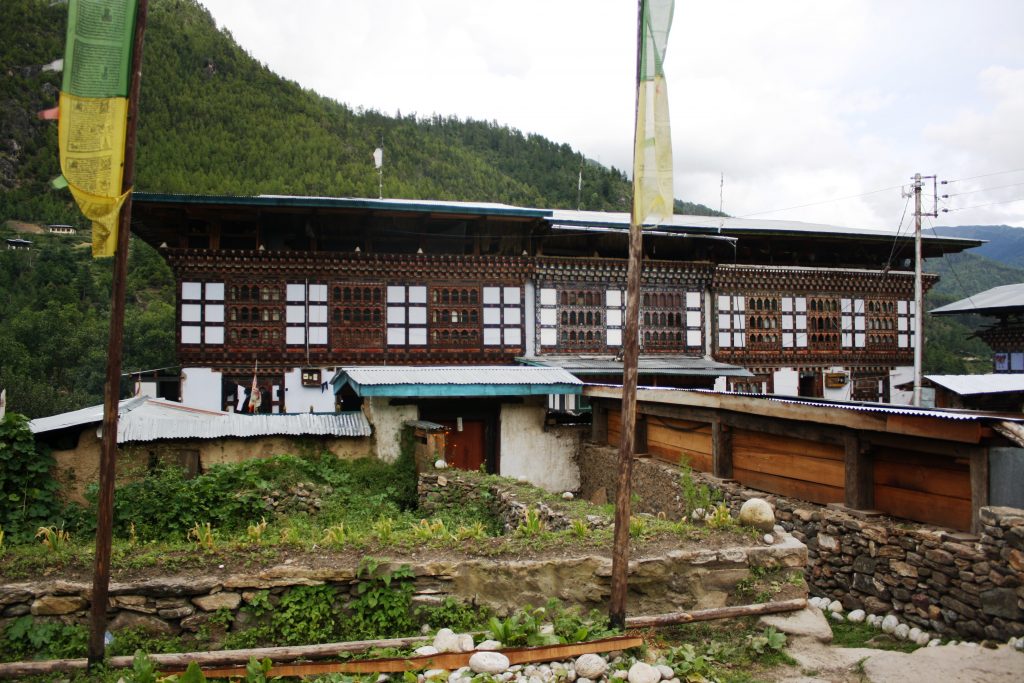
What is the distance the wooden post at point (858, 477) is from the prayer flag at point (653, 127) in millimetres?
5285

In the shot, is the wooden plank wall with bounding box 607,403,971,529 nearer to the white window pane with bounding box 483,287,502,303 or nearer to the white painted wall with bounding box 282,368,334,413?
the white window pane with bounding box 483,287,502,303

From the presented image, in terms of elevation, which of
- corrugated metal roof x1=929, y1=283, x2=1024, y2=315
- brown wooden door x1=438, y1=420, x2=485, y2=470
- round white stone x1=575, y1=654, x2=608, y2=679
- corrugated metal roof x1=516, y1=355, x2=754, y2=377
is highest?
corrugated metal roof x1=929, y1=283, x2=1024, y2=315

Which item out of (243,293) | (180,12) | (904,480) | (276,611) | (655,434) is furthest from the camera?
(180,12)

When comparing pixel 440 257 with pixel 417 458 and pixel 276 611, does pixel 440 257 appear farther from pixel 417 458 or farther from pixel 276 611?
pixel 276 611

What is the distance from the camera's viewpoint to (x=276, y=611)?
6.24 metres

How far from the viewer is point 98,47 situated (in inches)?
230

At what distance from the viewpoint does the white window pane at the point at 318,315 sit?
24734mm

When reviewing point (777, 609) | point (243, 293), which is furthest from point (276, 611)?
point (243, 293)

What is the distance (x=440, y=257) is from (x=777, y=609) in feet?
69.2

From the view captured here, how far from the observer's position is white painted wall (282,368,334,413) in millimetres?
24391

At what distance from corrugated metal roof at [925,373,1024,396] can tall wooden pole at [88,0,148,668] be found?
937 inches

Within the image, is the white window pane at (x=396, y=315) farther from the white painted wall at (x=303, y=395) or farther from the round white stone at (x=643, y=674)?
the round white stone at (x=643, y=674)

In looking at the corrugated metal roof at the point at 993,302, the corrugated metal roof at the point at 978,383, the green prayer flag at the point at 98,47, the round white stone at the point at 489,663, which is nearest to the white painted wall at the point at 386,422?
the round white stone at the point at 489,663

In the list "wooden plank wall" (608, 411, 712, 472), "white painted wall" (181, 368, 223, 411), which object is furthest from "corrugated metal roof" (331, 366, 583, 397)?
"white painted wall" (181, 368, 223, 411)
